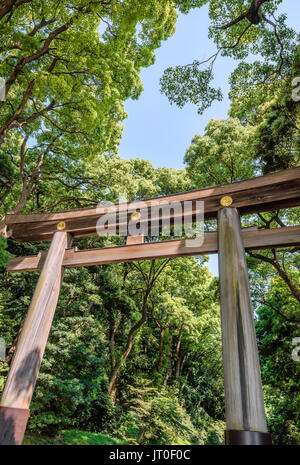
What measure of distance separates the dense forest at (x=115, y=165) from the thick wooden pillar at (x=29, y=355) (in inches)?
88.2

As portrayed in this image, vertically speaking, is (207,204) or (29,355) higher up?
(207,204)

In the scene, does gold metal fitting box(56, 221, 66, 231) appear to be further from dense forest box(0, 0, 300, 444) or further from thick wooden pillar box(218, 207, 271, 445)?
thick wooden pillar box(218, 207, 271, 445)

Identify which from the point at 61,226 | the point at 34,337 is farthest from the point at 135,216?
the point at 34,337

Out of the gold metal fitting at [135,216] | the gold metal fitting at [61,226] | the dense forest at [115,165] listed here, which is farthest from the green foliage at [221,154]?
the gold metal fitting at [61,226]

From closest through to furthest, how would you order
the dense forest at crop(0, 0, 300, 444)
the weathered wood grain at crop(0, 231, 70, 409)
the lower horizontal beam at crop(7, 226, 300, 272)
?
1. the weathered wood grain at crop(0, 231, 70, 409)
2. the lower horizontal beam at crop(7, 226, 300, 272)
3. the dense forest at crop(0, 0, 300, 444)

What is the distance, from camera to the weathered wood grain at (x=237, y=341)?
245cm

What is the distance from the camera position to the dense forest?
6246mm

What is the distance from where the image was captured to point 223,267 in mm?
3189

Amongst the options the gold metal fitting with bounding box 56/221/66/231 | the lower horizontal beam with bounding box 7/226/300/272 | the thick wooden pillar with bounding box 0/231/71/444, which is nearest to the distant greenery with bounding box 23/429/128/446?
the thick wooden pillar with bounding box 0/231/71/444

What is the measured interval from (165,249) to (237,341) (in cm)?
153

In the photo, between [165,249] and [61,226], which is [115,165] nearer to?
[61,226]

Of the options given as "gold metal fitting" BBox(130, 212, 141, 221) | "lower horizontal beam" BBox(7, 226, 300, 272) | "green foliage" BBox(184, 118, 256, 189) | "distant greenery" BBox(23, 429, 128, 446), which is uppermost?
"green foliage" BBox(184, 118, 256, 189)

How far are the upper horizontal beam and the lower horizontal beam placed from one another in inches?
15.7

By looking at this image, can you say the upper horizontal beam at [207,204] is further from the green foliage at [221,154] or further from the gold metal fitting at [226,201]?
the green foliage at [221,154]
